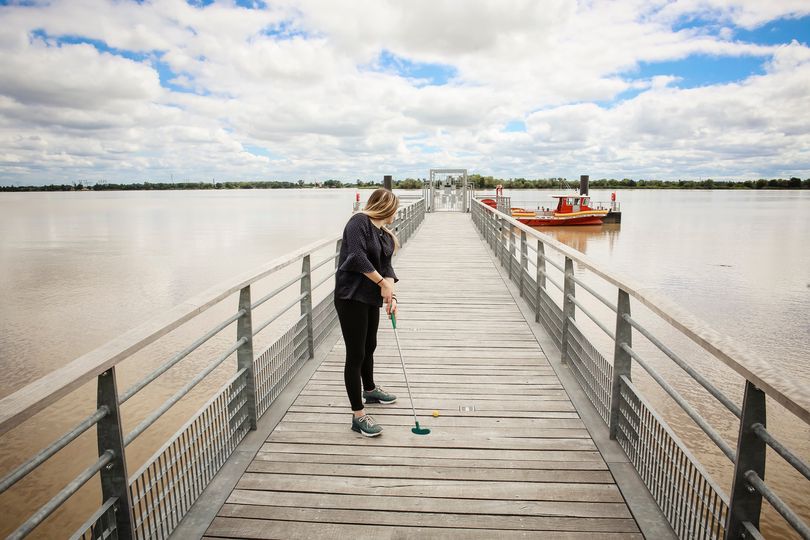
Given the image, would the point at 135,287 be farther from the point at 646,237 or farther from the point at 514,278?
the point at 646,237

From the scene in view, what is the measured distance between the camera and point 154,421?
2191 millimetres

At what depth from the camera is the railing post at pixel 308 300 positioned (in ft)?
13.7

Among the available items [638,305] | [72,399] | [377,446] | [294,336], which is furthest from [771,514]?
[638,305]

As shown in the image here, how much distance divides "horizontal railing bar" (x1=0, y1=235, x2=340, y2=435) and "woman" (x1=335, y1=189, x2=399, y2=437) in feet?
2.26

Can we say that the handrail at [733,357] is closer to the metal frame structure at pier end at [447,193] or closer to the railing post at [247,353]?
the railing post at [247,353]

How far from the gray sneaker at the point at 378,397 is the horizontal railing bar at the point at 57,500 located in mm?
1958

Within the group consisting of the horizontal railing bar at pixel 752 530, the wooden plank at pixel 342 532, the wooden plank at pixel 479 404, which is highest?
the horizontal railing bar at pixel 752 530

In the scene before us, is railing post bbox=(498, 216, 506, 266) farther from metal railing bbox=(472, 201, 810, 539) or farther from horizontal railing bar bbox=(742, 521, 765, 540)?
horizontal railing bar bbox=(742, 521, 765, 540)

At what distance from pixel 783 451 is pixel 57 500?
216 cm

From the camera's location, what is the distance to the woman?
9.56 feet

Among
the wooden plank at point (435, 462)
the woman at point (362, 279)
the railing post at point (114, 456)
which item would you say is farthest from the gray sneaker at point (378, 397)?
the railing post at point (114, 456)

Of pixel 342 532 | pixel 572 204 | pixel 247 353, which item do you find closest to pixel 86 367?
pixel 342 532

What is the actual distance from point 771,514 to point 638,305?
9.13m

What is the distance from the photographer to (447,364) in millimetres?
4445
